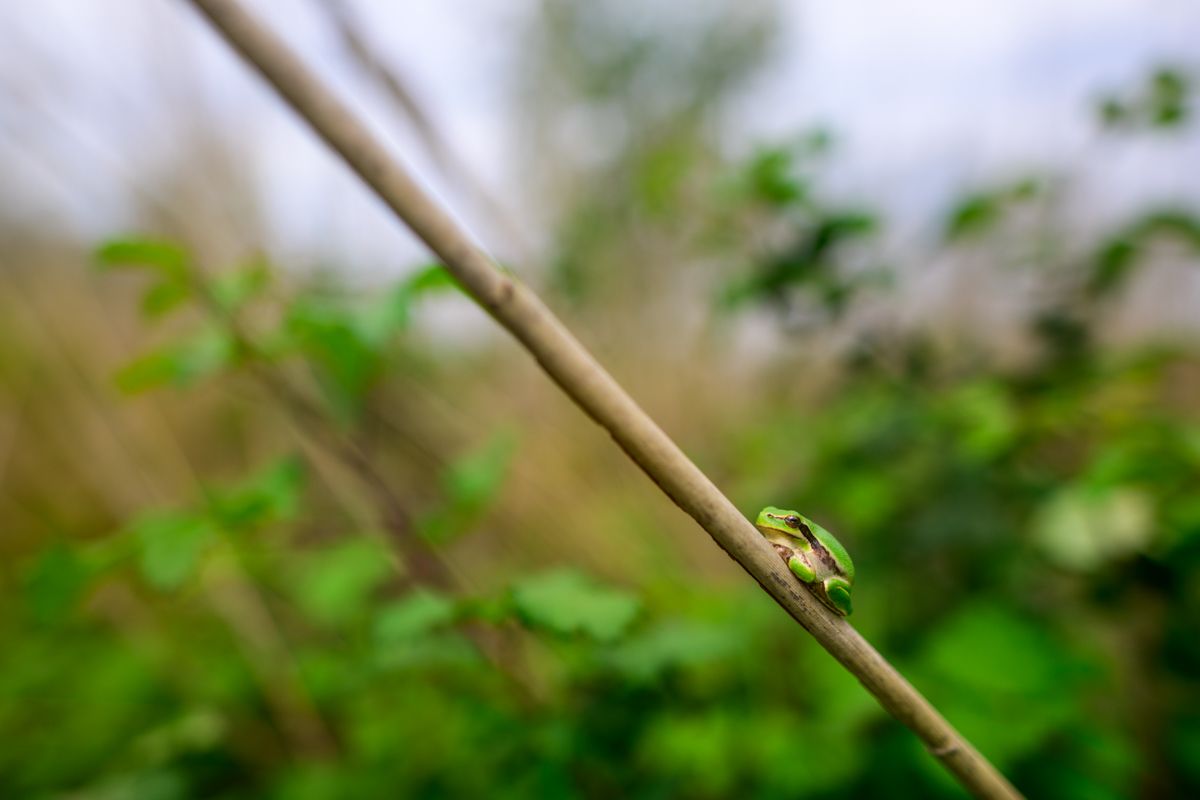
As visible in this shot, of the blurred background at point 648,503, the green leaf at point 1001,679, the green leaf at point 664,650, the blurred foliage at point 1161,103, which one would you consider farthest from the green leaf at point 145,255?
the blurred foliage at point 1161,103

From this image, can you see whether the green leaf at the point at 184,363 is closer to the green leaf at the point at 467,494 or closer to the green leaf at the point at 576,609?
the green leaf at the point at 467,494

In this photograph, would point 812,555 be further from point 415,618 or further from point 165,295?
point 165,295

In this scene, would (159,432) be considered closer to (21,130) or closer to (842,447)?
(21,130)

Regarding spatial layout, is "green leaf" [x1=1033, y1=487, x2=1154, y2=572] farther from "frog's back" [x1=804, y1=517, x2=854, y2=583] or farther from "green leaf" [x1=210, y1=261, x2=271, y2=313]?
"green leaf" [x1=210, y1=261, x2=271, y2=313]

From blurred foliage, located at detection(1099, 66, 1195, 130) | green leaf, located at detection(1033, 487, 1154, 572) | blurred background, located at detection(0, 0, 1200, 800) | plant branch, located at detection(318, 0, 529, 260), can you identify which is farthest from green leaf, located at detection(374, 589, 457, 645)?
blurred foliage, located at detection(1099, 66, 1195, 130)

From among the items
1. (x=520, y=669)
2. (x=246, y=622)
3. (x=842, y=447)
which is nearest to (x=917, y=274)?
(x=842, y=447)

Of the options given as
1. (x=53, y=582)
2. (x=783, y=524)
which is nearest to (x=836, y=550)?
(x=783, y=524)
